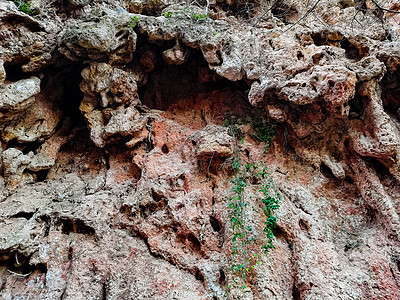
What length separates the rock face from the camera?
11.6ft

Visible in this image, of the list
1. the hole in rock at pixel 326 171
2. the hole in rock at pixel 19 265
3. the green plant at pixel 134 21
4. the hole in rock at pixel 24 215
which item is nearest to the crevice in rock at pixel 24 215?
the hole in rock at pixel 24 215

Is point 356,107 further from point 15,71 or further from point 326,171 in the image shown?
point 15,71

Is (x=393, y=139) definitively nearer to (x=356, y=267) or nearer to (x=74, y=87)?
(x=356, y=267)

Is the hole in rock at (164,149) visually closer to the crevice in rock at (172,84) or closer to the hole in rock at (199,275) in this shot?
the crevice in rock at (172,84)

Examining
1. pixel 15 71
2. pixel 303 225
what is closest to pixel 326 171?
pixel 303 225

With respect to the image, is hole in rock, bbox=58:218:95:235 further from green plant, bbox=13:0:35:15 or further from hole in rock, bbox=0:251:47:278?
green plant, bbox=13:0:35:15

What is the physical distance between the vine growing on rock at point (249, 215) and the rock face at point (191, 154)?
0.05 m

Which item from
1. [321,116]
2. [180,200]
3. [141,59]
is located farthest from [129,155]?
[321,116]

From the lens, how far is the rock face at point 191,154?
3.55m

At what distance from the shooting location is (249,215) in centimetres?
385

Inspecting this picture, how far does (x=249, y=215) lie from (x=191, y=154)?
1.55 meters

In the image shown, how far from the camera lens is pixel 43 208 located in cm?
416

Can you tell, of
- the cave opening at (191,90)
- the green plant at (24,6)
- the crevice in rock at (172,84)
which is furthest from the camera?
the crevice in rock at (172,84)

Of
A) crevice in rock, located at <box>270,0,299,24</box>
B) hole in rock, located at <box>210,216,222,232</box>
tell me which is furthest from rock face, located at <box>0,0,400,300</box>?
crevice in rock, located at <box>270,0,299,24</box>
